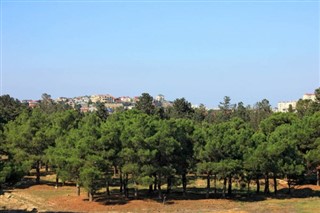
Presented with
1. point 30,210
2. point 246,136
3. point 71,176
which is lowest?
point 30,210

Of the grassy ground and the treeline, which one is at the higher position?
the treeline

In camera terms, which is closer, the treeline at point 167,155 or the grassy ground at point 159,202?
the grassy ground at point 159,202

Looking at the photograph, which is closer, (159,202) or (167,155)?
(159,202)

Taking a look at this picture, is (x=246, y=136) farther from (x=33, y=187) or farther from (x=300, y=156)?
(x=33, y=187)

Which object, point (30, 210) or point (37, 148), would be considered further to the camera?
point (37, 148)

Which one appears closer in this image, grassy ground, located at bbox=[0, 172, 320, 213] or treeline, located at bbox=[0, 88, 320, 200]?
grassy ground, located at bbox=[0, 172, 320, 213]

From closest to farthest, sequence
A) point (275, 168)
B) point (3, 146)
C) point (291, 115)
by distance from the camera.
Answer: point (275, 168)
point (3, 146)
point (291, 115)

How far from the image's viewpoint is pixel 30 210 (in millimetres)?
43438

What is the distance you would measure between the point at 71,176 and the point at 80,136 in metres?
5.81

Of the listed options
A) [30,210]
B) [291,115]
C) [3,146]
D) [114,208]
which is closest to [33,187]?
[3,146]

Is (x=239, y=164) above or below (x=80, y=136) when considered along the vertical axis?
→ below

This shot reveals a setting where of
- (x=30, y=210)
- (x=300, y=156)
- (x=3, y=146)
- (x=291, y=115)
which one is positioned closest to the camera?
(x=30, y=210)

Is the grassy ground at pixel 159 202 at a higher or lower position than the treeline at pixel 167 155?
lower

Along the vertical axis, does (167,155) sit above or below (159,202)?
above
